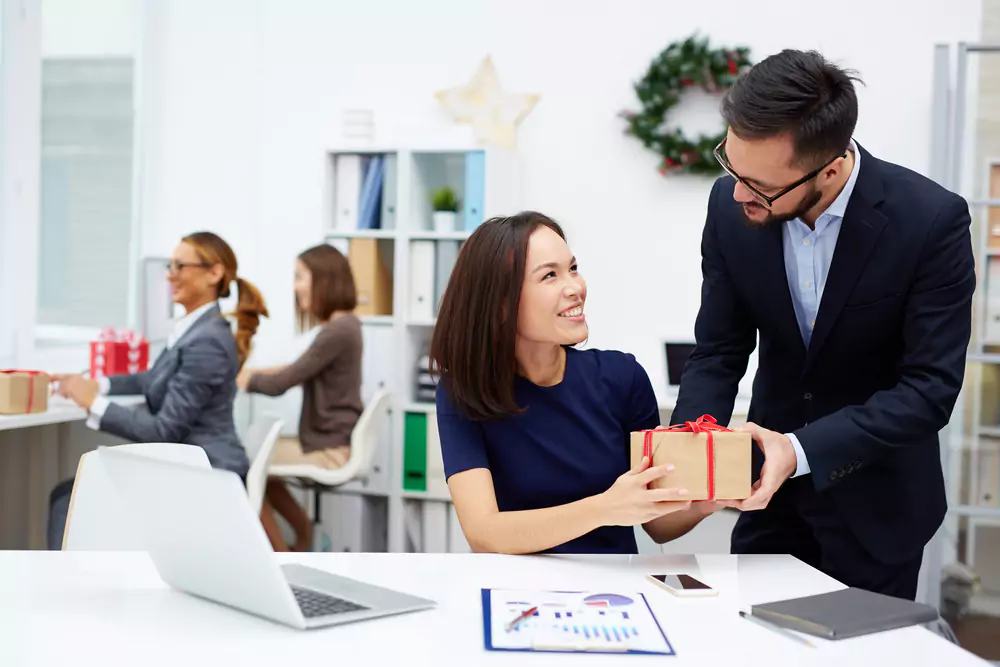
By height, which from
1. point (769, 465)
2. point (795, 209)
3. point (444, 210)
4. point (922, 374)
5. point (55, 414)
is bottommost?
point (55, 414)

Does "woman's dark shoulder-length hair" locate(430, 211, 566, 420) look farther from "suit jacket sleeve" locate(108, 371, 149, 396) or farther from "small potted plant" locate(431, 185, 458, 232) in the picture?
"small potted plant" locate(431, 185, 458, 232)

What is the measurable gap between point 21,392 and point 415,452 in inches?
62.6

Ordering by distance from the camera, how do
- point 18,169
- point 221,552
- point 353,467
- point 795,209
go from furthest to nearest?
point 18,169, point 353,467, point 795,209, point 221,552

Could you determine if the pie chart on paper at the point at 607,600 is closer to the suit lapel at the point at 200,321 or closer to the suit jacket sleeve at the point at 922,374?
the suit jacket sleeve at the point at 922,374

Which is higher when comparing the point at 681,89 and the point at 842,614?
the point at 681,89

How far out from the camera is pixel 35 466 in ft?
12.4

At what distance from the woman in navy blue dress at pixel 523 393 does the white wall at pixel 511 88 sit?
2.56 m

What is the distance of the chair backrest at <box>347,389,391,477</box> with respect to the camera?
394 cm

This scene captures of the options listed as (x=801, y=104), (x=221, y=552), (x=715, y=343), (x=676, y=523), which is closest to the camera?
(x=221, y=552)

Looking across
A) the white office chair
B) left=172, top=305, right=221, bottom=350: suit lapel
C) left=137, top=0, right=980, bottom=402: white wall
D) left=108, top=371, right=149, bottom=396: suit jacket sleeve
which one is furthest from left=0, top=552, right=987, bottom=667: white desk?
left=137, top=0, right=980, bottom=402: white wall

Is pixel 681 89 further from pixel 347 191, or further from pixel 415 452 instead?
pixel 415 452

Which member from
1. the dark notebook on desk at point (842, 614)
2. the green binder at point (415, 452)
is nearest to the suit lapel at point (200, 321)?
the green binder at point (415, 452)

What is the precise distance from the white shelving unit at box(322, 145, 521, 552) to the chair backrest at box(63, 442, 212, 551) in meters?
2.33

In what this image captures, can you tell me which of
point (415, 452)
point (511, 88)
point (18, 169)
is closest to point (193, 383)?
point (415, 452)
